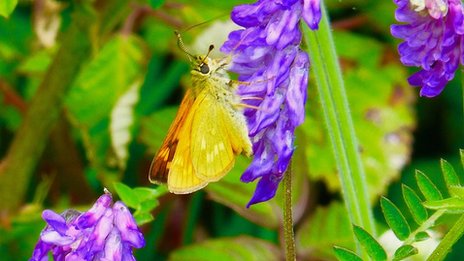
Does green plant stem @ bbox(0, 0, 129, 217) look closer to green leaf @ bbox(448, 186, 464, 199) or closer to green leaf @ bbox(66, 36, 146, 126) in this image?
green leaf @ bbox(66, 36, 146, 126)

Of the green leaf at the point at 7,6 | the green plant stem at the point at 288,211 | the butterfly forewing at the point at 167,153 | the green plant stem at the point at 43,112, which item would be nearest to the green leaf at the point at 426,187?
the green plant stem at the point at 288,211

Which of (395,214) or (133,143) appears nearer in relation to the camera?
(395,214)

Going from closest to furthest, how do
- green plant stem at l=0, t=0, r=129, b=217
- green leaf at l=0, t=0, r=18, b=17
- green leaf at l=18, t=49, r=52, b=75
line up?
green leaf at l=0, t=0, r=18, b=17
green plant stem at l=0, t=0, r=129, b=217
green leaf at l=18, t=49, r=52, b=75

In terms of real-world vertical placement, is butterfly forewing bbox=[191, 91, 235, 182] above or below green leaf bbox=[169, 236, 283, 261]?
above

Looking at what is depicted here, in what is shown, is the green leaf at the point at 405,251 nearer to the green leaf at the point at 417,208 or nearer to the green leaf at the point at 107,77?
the green leaf at the point at 417,208

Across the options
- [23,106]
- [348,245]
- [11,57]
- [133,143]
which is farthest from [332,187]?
[11,57]

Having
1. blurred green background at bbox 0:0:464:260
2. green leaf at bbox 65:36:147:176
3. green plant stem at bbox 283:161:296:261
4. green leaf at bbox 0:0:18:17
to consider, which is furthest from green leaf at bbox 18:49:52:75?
green plant stem at bbox 283:161:296:261

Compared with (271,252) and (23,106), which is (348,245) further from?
(23,106)
